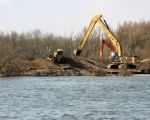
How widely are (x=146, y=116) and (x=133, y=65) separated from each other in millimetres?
53604

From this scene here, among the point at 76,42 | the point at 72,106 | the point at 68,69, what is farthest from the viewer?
the point at 76,42

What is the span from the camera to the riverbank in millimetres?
69906

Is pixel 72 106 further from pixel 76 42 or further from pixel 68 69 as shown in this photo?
pixel 76 42

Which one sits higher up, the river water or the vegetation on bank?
the vegetation on bank

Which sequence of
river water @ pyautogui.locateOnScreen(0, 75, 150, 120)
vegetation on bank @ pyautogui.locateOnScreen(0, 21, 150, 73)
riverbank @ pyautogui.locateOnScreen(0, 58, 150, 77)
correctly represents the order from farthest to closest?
1. vegetation on bank @ pyautogui.locateOnScreen(0, 21, 150, 73)
2. riverbank @ pyautogui.locateOnScreen(0, 58, 150, 77)
3. river water @ pyautogui.locateOnScreen(0, 75, 150, 120)

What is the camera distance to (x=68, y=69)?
74.1m

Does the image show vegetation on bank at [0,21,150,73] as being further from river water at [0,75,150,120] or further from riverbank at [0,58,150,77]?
river water at [0,75,150,120]

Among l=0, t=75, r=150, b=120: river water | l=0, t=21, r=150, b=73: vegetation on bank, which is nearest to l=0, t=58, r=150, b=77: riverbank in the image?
l=0, t=21, r=150, b=73: vegetation on bank

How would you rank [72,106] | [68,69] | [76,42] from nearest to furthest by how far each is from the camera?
[72,106] < [68,69] < [76,42]

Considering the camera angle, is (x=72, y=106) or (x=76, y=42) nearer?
(x=72, y=106)

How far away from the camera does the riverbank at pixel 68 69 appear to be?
69.9 metres

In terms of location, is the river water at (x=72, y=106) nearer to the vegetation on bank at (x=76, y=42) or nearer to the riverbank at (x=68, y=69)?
the riverbank at (x=68, y=69)

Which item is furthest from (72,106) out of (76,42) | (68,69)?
(76,42)

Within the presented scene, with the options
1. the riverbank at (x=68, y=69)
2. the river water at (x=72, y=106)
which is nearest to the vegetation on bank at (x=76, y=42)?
the riverbank at (x=68, y=69)
